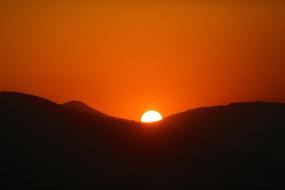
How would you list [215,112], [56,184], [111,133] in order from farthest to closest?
[215,112], [111,133], [56,184]

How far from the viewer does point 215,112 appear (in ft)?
332

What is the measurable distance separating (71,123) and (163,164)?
10.5m

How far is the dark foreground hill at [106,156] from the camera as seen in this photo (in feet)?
137

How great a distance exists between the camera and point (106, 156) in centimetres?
4675

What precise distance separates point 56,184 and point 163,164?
987 cm

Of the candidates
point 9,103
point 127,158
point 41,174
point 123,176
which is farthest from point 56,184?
point 9,103

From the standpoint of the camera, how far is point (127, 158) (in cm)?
4688

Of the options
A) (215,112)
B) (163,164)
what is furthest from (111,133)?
(215,112)

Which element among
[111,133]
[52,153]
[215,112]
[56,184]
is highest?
[215,112]

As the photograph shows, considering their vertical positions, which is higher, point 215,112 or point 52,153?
point 215,112

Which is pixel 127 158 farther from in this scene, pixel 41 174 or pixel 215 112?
pixel 215 112

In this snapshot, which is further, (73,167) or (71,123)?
(71,123)

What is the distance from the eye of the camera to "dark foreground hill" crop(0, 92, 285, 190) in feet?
137

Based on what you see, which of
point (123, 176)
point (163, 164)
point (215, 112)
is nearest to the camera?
point (123, 176)
